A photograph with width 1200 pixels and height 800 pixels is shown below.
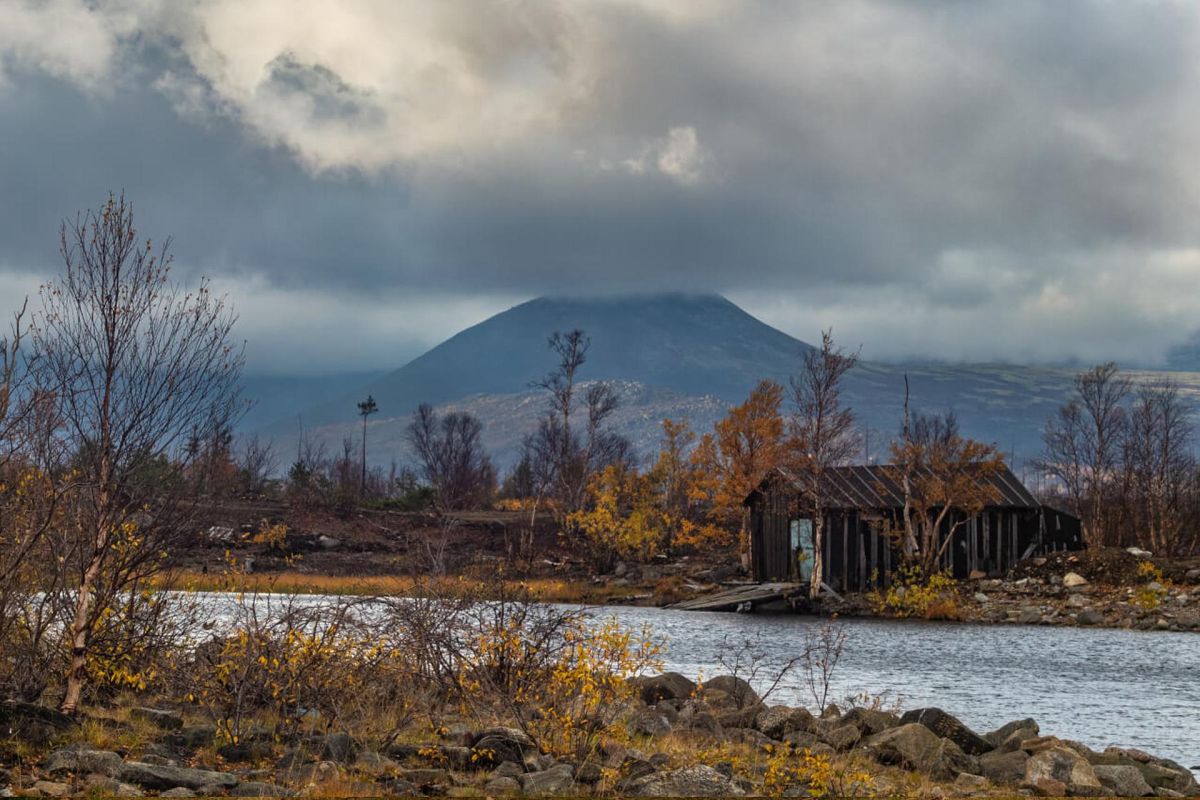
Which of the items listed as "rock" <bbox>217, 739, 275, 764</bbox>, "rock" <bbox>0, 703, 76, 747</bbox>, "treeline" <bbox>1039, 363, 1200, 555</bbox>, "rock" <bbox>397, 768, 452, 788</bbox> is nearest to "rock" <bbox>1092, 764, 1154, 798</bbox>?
"rock" <bbox>397, 768, 452, 788</bbox>

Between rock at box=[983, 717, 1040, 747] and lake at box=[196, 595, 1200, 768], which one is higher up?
rock at box=[983, 717, 1040, 747]

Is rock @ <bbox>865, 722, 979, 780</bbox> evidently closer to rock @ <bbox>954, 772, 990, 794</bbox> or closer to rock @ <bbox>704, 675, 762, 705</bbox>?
rock @ <bbox>954, 772, 990, 794</bbox>

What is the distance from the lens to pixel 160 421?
15180 mm

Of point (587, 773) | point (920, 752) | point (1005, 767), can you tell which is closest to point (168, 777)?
point (587, 773)

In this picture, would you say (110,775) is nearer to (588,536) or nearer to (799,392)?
(799,392)

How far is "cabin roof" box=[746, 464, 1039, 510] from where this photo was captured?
57.4 m

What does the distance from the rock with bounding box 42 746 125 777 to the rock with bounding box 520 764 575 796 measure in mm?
4406

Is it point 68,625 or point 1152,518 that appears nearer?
point 68,625

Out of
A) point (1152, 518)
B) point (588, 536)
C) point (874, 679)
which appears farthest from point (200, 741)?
point (1152, 518)

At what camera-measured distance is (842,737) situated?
19.9 metres

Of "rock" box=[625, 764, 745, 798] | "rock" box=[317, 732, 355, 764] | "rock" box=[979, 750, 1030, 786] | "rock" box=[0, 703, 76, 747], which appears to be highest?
"rock" box=[0, 703, 76, 747]

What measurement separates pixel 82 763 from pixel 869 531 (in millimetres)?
48426

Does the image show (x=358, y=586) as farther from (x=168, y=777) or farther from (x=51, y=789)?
(x=51, y=789)

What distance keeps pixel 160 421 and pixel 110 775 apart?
433cm
